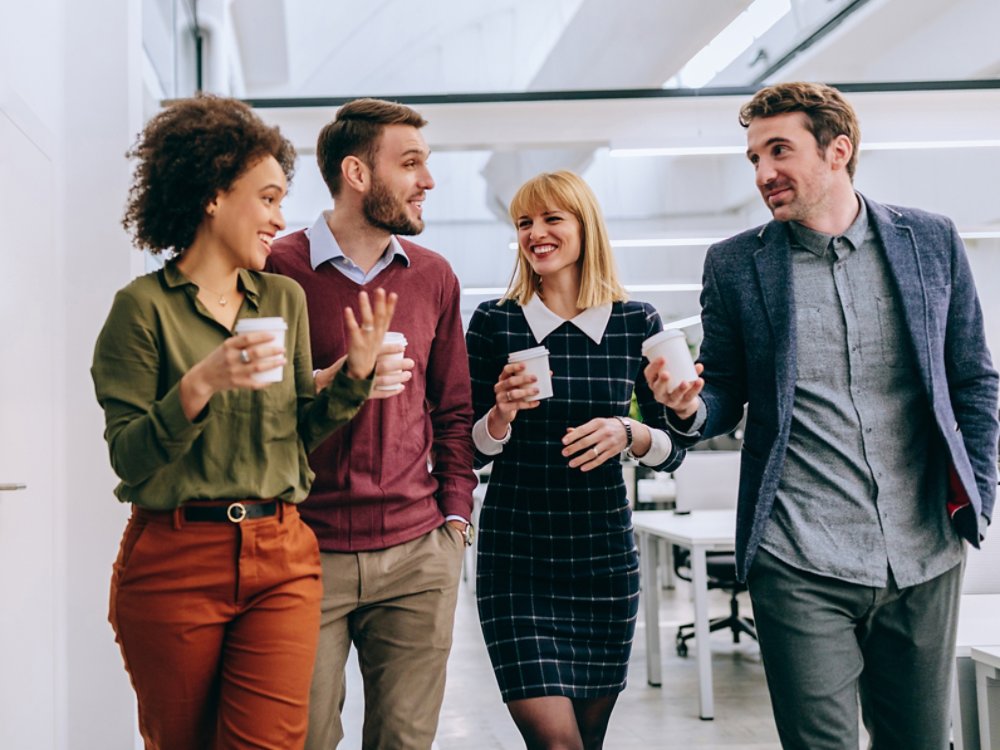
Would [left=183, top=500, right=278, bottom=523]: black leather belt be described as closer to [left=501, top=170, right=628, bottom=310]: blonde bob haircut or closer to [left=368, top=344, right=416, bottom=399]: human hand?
[left=368, top=344, right=416, bottom=399]: human hand

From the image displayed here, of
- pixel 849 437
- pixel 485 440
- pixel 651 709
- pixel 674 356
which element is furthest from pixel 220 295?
pixel 651 709

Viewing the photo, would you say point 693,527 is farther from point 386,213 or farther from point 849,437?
point 386,213

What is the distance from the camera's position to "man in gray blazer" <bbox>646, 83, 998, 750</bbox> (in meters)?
1.89

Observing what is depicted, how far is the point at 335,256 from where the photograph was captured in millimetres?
2043

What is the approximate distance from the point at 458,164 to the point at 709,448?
433 centimetres

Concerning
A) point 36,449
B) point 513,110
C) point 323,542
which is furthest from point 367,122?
point 513,110

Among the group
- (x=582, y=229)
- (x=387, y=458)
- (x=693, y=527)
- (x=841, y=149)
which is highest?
(x=841, y=149)

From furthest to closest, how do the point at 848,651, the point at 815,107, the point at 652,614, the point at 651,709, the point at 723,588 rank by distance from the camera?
the point at 723,588 < the point at 652,614 < the point at 651,709 < the point at 815,107 < the point at 848,651

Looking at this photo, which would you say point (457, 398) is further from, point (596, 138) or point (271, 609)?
point (596, 138)

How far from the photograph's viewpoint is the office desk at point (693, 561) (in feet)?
14.2

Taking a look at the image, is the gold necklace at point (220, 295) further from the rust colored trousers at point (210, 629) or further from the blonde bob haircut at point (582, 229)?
the blonde bob haircut at point (582, 229)

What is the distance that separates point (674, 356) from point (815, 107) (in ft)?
1.97

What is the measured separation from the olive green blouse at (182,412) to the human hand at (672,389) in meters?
0.61

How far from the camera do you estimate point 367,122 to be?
2123mm
